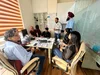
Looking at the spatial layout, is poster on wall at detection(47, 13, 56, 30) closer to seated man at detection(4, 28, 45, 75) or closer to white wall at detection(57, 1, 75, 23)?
white wall at detection(57, 1, 75, 23)

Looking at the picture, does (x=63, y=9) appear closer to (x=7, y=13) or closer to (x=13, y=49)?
(x=7, y=13)

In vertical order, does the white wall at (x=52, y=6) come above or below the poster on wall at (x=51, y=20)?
above

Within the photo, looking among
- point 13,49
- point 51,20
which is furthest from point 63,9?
point 13,49

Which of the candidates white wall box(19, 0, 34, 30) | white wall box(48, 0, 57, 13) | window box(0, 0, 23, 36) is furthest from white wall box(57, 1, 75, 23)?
window box(0, 0, 23, 36)

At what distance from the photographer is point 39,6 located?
3.60 metres

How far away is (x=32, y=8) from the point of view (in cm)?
367

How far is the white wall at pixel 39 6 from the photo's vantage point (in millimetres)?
3506

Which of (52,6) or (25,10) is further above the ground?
(52,6)

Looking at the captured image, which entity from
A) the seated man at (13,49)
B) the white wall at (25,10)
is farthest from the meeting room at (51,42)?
the white wall at (25,10)

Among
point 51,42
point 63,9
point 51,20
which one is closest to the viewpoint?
point 51,42

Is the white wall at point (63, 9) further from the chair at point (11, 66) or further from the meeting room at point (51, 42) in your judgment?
the chair at point (11, 66)

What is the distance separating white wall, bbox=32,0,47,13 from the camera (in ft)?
11.5

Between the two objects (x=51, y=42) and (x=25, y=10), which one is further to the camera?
(x=25, y=10)

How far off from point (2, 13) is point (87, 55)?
2.57m
